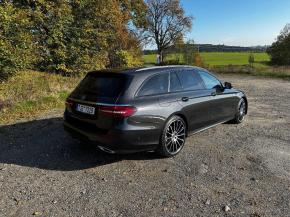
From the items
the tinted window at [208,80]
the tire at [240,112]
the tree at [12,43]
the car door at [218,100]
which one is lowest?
the tire at [240,112]

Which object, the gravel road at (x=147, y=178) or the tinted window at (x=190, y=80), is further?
the tinted window at (x=190, y=80)

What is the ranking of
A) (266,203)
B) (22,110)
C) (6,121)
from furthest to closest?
(22,110)
(6,121)
(266,203)

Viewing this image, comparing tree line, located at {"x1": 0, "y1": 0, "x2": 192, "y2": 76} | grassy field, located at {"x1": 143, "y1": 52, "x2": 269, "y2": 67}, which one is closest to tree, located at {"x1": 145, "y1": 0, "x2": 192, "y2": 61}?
grassy field, located at {"x1": 143, "y1": 52, "x2": 269, "y2": 67}

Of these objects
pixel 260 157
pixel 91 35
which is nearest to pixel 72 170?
pixel 260 157

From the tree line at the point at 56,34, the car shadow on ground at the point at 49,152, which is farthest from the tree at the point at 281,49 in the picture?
the car shadow on ground at the point at 49,152

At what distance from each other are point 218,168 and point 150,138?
1.21 m

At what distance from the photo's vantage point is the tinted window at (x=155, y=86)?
17.1 feet

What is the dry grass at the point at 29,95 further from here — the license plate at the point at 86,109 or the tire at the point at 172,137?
the tire at the point at 172,137

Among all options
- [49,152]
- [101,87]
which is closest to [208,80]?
[101,87]

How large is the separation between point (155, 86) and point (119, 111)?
955mm

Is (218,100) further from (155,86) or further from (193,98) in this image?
(155,86)

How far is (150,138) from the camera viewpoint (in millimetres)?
5141

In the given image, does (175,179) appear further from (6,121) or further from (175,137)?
(6,121)

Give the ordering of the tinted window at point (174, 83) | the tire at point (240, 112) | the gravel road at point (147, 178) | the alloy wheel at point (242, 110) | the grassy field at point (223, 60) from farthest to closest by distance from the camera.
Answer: the grassy field at point (223, 60)
the alloy wheel at point (242, 110)
the tire at point (240, 112)
the tinted window at point (174, 83)
the gravel road at point (147, 178)
